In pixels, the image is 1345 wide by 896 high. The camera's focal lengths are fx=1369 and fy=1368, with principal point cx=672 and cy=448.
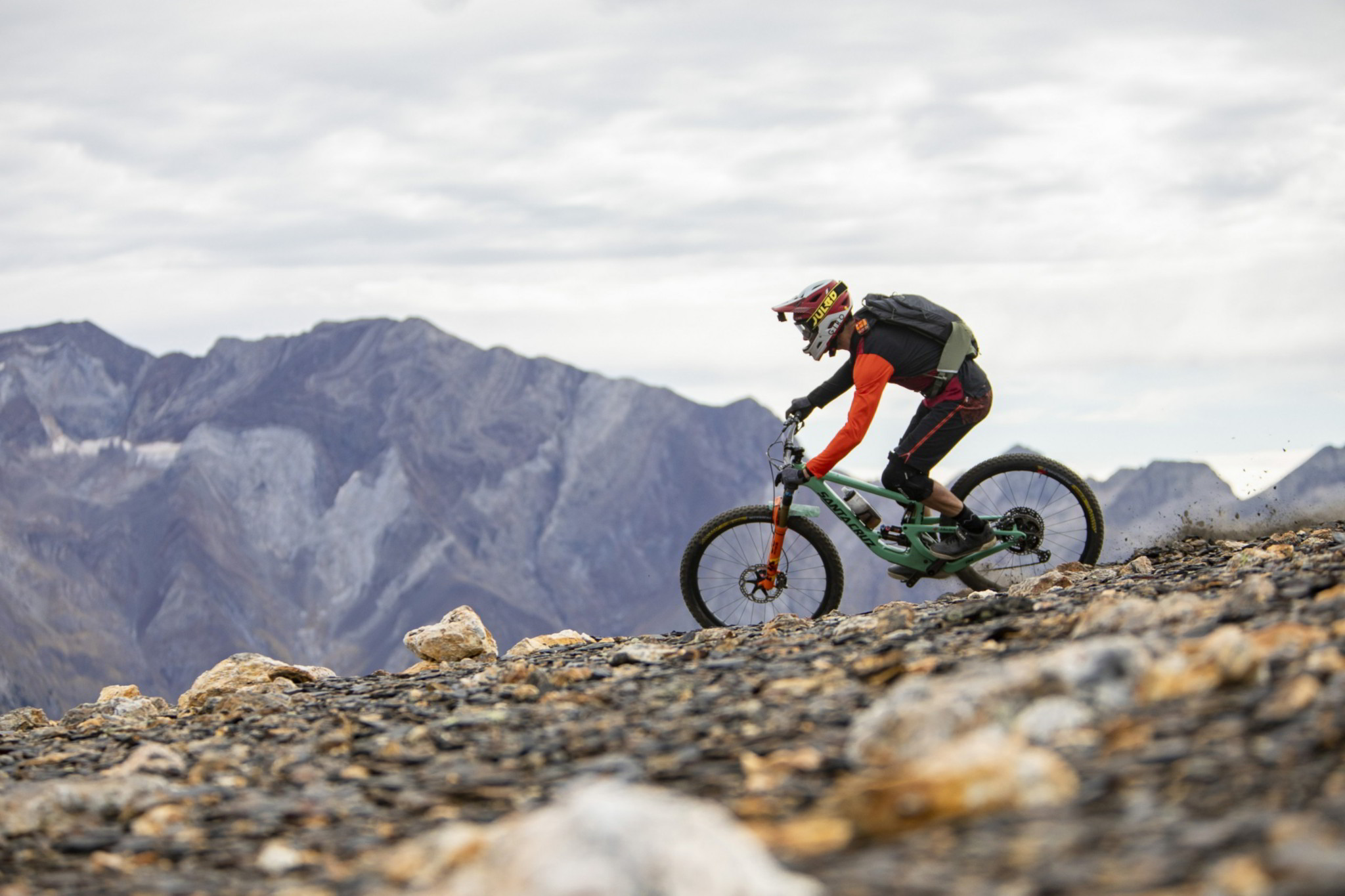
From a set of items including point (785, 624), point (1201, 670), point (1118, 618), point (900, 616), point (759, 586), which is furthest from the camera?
point (759, 586)

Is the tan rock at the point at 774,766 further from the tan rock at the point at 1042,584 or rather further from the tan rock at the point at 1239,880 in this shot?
the tan rock at the point at 1042,584

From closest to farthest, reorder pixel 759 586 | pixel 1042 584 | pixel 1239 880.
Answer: pixel 1239 880
pixel 1042 584
pixel 759 586

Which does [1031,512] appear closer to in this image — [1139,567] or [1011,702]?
[1139,567]

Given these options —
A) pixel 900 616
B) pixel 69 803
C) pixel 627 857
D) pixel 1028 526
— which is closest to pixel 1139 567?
pixel 1028 526

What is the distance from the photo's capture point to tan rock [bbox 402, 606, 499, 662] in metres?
14.7

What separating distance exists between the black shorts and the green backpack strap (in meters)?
0.19

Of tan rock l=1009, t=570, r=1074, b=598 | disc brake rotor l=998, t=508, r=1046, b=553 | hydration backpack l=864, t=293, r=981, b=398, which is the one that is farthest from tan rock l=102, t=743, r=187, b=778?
disc brake rotor l=998, t=508, r=1046, b=553

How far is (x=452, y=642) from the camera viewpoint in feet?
48.3

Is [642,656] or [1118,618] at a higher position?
[1118,618]

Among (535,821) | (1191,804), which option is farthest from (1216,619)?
(535,821)

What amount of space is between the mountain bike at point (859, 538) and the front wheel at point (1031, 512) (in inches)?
0.4

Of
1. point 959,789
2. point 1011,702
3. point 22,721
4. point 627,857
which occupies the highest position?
point 1011,702

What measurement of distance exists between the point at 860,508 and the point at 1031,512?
1.83 meters

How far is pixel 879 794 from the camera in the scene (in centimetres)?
444
